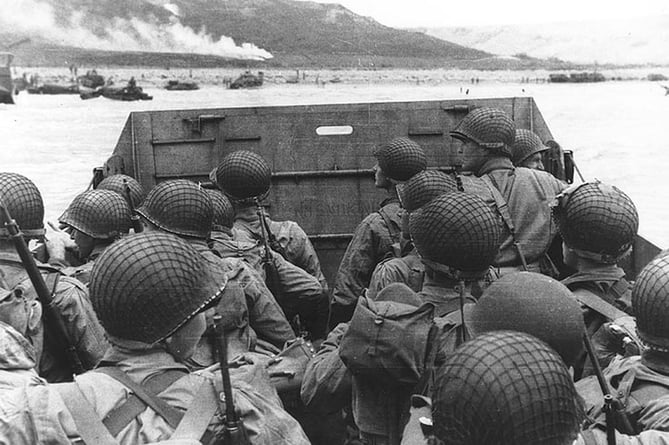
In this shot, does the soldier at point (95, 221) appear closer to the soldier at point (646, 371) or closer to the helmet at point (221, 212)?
the helmet at point (221, 212)

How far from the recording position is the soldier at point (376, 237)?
17.0ft

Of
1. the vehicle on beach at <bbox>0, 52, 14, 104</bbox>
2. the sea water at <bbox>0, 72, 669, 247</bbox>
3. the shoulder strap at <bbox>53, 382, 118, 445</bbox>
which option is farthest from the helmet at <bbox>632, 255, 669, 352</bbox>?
the vehicle on beach at <bbox>0, 52, 14, 104</bbox>

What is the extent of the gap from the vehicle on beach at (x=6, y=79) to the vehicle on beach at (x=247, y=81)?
41.8 ft

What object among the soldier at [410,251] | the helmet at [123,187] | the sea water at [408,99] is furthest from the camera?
the sea water at [408,99]

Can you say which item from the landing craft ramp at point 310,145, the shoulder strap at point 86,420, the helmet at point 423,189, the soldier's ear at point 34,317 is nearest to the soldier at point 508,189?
the helmet at point 423,189

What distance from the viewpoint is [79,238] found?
4.20m

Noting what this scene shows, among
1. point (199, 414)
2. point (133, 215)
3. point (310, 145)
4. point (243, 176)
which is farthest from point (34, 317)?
point (310, 145)

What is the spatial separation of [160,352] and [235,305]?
1.23m

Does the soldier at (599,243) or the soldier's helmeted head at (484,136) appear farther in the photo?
the soldier's helmeted head at (484,136)

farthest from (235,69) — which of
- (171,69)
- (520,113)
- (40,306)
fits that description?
(40,306)

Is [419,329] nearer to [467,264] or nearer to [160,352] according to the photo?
[467,264]

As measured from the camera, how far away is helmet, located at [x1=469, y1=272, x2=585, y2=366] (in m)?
2.38

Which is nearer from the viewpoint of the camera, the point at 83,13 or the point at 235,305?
the point at 235,305

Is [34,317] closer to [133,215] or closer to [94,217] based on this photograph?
[94,217]
